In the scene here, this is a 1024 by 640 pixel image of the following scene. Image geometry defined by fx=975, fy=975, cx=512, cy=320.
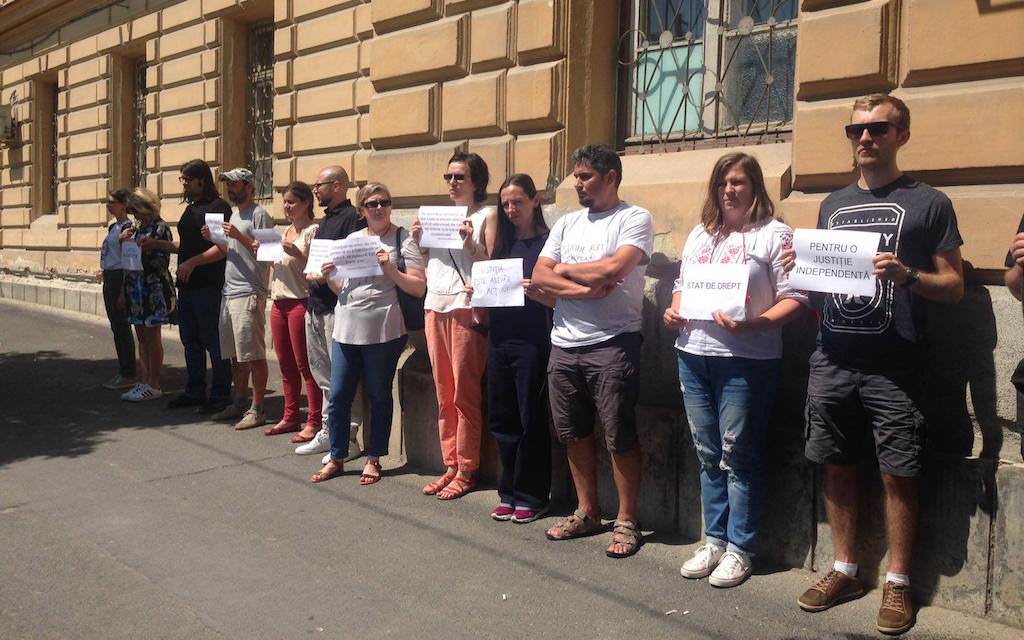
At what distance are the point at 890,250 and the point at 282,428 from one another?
4.69 m

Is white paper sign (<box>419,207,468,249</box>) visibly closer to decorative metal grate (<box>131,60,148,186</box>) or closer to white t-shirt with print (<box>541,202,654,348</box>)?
white t-shirt with print (<box>541,202,654,348</box>)

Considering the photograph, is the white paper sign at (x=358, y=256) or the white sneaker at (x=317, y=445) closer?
the white paper sign at (x=358, y=256)

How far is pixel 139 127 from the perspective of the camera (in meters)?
15.4

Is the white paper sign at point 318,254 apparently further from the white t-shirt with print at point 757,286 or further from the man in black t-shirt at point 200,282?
the white t-shirt with print at point 757,286

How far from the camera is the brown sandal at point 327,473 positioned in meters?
5.81

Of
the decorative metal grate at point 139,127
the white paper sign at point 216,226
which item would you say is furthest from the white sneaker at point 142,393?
the decorative metal grate at point 139,127

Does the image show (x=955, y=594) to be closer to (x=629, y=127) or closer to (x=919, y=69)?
(x=919, y=69)

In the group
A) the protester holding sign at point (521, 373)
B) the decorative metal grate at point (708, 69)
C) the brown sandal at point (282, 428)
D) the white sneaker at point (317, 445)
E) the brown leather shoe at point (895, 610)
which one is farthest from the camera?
the brown sandal at point (282, 428)

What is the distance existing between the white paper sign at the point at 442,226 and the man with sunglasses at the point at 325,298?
91cm

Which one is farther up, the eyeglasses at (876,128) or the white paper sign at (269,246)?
the eyeglasses at (876,128)

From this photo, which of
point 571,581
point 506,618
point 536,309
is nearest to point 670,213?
point 536,309

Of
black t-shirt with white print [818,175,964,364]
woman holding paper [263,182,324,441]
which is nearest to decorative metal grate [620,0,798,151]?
black t-shirt with white print [818,175,964,364]

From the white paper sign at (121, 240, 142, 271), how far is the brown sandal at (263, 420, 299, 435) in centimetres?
225

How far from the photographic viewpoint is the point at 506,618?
383 centimetres
